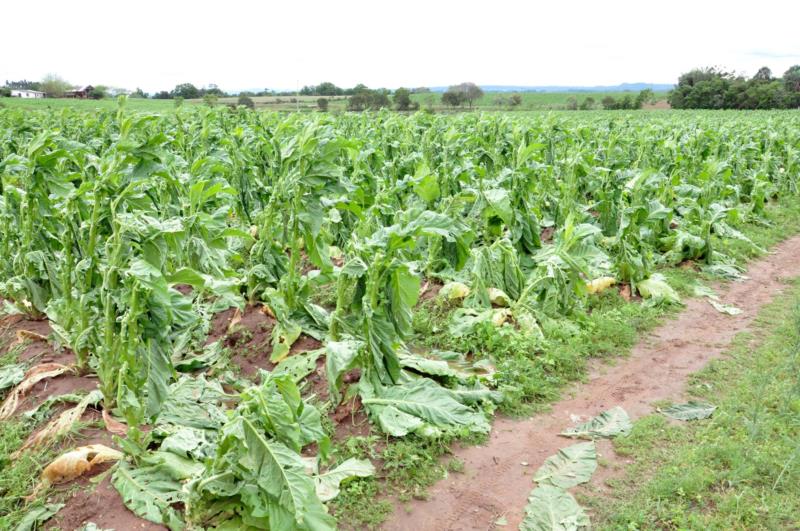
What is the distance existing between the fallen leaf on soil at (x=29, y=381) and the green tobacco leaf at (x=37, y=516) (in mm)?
1272

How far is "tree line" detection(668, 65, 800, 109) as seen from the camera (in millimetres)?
51469

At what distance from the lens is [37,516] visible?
3.45 meters

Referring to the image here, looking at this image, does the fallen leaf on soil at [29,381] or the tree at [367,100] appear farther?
the tree at [367,100]

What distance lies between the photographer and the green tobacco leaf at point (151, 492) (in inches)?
134

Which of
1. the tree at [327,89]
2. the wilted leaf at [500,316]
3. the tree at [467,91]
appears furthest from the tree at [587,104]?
the wilted leaf at [500,316]

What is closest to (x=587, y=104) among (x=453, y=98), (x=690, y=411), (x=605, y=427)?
(x=453, y=98)

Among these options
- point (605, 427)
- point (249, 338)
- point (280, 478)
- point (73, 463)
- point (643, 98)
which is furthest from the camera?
point (643, 98)

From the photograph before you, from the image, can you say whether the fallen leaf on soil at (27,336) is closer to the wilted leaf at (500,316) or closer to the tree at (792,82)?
the wilted leaf at (500,316)

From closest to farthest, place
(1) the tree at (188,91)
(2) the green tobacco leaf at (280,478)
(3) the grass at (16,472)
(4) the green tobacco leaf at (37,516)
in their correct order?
(2) the green tobacco leaf at (280,478), (4) the green tobacco leaf at (37,516), (3) the grass at (16,472), (1) the tree at (188,91)

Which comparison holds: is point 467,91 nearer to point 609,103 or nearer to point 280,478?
point 609,103

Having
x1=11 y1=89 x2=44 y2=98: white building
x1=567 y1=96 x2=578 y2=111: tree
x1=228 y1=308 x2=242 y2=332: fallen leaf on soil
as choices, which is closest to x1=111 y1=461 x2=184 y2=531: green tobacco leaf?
x1=228 y1=308 x2=242 y2=332: fallen leaf on soil

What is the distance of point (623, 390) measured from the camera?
5.44m

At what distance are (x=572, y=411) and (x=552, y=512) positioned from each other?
1.41 meters

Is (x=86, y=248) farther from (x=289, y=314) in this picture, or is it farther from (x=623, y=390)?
(x=623, y=390)
